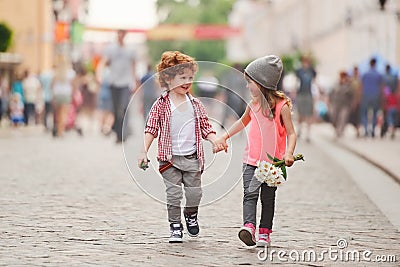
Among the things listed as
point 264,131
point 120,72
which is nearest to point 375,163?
point 120,72

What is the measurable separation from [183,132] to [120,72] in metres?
12.9

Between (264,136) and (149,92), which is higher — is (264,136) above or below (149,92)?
below

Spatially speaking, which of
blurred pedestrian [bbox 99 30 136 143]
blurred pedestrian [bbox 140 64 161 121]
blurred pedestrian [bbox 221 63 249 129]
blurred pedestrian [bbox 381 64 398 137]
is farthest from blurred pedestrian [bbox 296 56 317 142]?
blurred pedestrian [bbox 221 63 249 129]

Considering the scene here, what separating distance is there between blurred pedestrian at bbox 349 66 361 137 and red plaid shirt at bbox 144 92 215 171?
18252 millimetres

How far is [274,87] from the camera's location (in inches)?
301

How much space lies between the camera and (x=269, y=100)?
7.64m

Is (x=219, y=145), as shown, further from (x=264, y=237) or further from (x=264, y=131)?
(x=264, y=237)

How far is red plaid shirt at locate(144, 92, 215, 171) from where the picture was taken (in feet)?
25.6

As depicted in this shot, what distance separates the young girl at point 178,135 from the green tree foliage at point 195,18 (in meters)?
103

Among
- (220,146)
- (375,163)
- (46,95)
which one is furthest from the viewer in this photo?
(46,95)

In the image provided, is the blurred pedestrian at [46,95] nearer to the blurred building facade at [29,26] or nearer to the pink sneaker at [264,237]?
the blurred building facade at [29,26]

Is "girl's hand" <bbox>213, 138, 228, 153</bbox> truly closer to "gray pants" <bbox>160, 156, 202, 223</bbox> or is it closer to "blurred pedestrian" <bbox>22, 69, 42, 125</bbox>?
"gray pants" <bbox>160, 156, 202, 223</bbox>

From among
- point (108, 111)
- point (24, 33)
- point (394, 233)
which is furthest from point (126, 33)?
point (24, 33)

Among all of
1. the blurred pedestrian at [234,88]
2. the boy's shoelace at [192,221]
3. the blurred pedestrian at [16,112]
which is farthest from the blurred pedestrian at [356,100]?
the boy's shoelace at [192,221]
